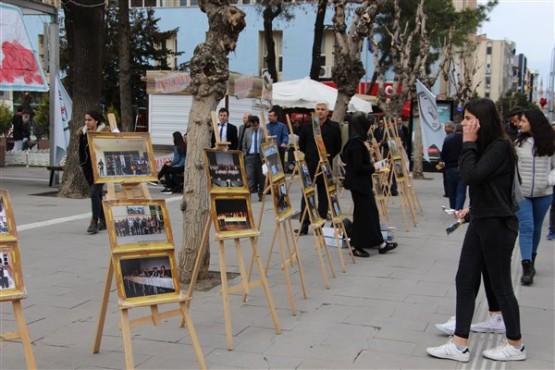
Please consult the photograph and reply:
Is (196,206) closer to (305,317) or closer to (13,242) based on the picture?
(305,317)

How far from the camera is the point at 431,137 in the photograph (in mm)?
14039

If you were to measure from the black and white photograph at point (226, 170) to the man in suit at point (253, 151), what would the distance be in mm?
8941

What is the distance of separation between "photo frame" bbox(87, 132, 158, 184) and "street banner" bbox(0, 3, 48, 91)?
1062cm

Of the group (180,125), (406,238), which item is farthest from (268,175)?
(180,125)

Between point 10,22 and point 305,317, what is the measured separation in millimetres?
11441

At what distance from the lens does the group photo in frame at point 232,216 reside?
5.10m

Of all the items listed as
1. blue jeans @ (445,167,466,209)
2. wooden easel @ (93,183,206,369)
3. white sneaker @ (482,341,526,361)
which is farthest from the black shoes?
wooden easel @ (93,183,206,369)

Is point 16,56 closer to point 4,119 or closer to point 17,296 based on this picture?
point 4,119

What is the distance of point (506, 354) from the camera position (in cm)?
467

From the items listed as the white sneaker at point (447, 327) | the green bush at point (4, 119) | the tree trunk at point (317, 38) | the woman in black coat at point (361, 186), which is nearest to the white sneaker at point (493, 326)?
the white sneaker at point (447, 327)

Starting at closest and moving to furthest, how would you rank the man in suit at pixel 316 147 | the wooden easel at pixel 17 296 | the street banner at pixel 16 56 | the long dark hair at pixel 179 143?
1. the wooden easel at pixel 17 296
2. the man in suit at pixel 316 147
3. the street banner at pixel 16 56
4. the long dark hair at pixel 179 143

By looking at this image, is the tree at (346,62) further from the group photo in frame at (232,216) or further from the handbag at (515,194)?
the handbag at (515,194)

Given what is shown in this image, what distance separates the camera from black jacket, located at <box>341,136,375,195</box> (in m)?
8.14

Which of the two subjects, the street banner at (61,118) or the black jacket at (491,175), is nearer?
the black jacket at (491,175)
